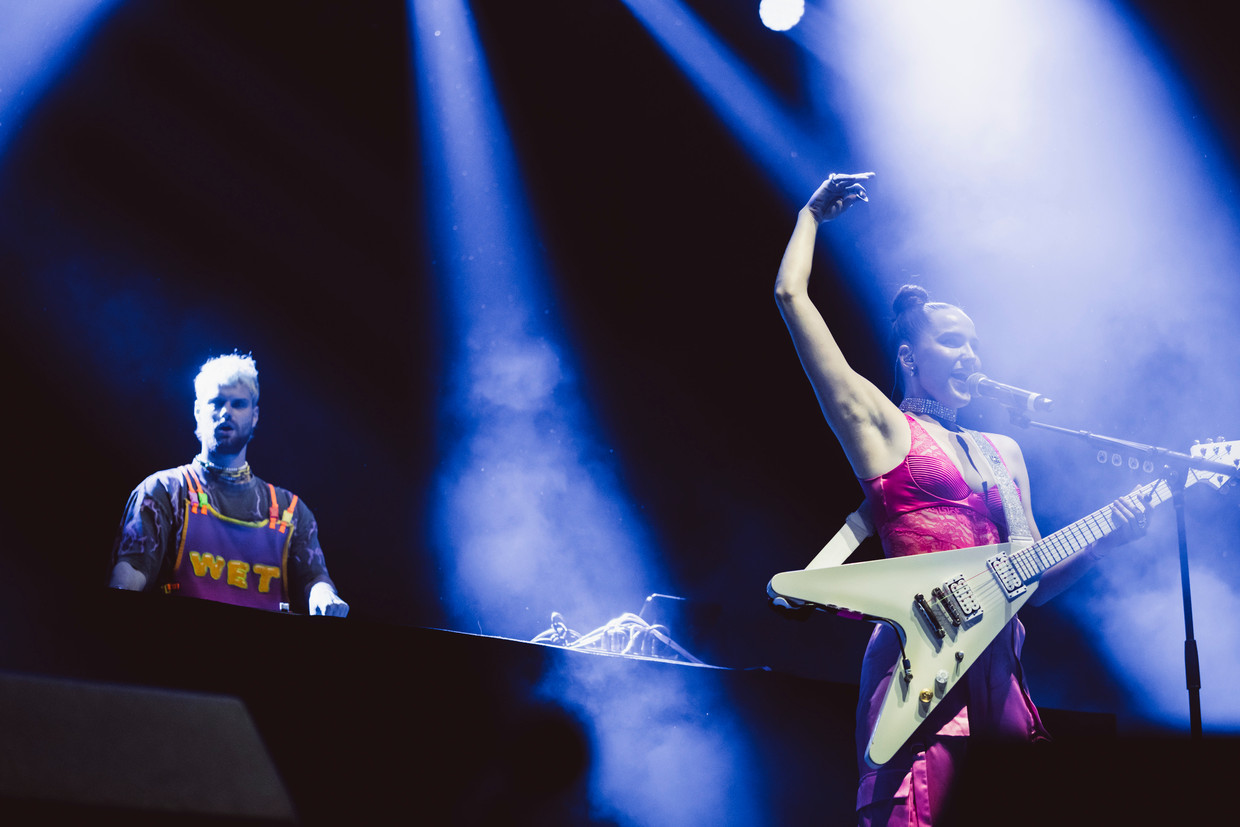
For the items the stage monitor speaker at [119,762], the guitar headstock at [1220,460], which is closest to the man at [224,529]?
the stage monitor speaker at [119,762]

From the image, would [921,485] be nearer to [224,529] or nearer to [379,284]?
[224,529]

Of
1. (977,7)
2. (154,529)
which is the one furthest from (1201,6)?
(154,529)

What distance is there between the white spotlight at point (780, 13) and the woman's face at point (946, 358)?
2.37 metres

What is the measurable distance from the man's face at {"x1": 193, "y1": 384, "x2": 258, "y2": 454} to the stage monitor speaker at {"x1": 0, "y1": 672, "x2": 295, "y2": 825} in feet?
7.25

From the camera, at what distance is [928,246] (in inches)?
163

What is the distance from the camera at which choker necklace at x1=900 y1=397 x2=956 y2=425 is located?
2.28 m

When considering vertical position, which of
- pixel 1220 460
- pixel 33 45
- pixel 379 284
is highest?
pixel 33 45

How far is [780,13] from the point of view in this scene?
13.6 feet

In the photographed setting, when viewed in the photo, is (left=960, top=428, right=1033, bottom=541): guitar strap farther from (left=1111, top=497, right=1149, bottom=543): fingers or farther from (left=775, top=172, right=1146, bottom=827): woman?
(left=1111, top=497, right=1149, bottom=543): fingers

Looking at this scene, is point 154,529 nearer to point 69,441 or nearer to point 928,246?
point 69,441

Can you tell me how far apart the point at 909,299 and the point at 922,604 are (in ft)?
2.94

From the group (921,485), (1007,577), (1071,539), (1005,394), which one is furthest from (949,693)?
(1005,394)

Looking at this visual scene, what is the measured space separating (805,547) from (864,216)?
5.38 ft

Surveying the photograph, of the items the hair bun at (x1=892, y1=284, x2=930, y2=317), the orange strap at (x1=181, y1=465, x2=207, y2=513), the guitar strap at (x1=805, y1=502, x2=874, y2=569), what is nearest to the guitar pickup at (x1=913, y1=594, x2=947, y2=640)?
the guitar strap at (x1=805, y1=502, x2=874, y2=569)
